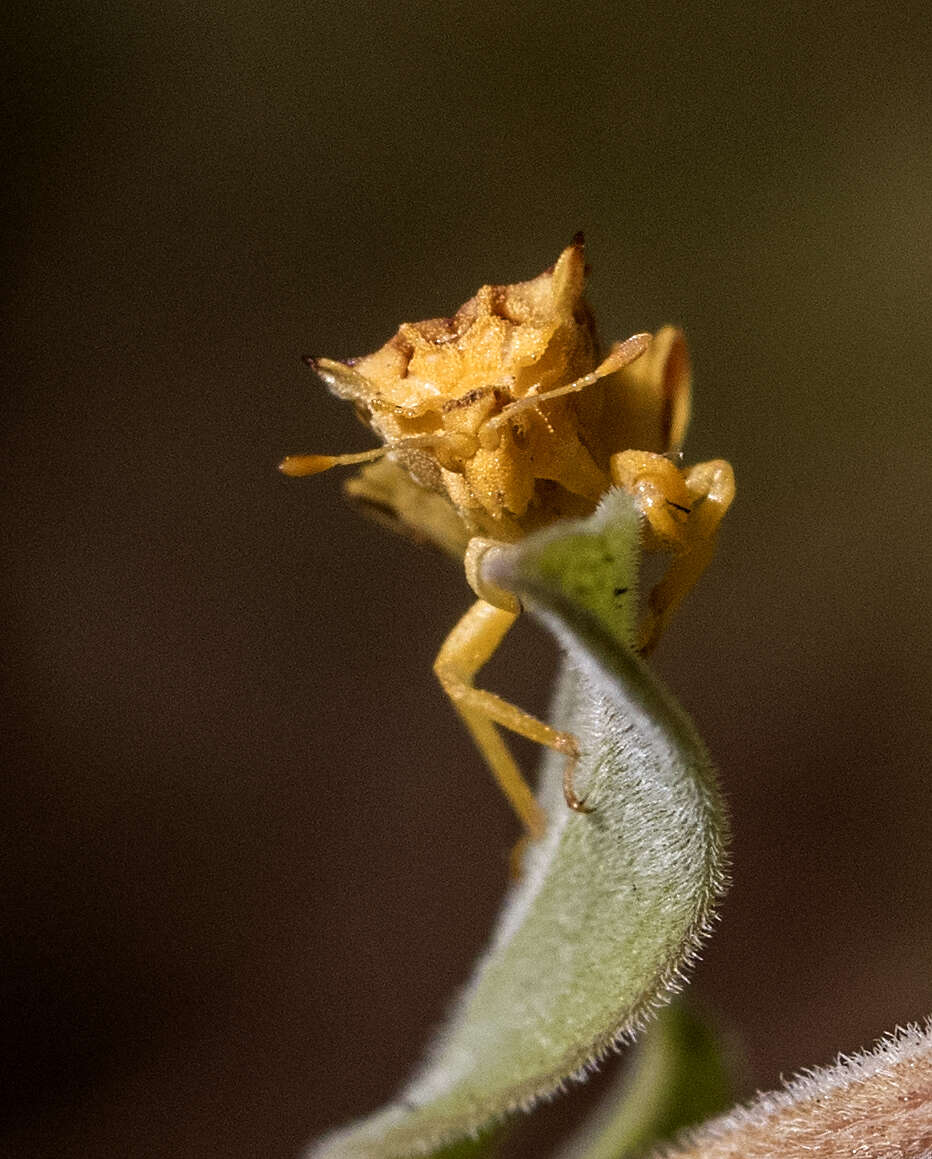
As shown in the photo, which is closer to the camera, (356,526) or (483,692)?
(483,692)

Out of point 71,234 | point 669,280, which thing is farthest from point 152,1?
point 669,280

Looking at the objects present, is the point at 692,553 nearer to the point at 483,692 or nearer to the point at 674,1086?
the point at 483,692

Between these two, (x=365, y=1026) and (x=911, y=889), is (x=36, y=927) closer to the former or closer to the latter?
(x=365, y=1026)

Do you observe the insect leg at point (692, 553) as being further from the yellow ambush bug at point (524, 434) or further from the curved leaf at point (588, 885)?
the curved leaf at point (588, 885)

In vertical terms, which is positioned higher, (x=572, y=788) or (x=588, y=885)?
(x=572, y=788)

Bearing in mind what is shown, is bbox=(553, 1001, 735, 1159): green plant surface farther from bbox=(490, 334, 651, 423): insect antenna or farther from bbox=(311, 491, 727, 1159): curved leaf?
bbox=(490, 334, 651, 423): insect antenna

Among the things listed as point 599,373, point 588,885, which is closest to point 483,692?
point 599,373
